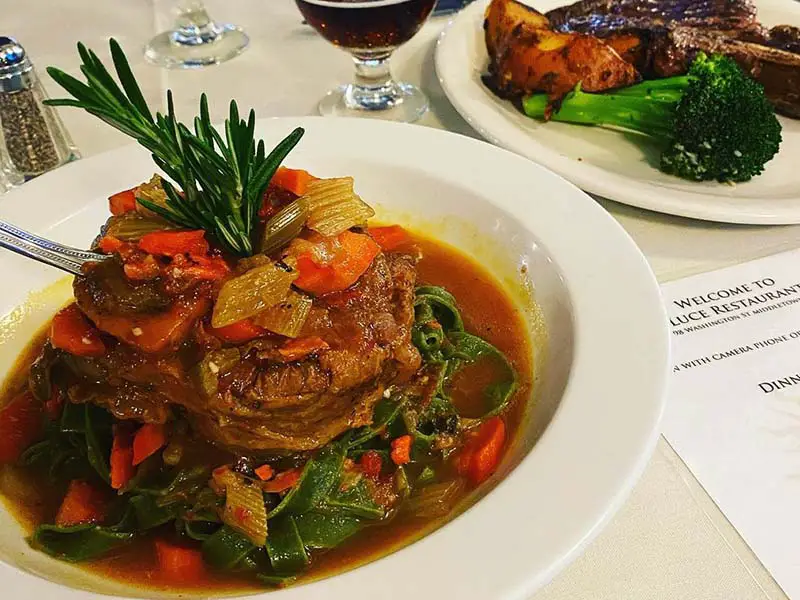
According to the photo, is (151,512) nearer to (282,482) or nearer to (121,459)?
(121,459)

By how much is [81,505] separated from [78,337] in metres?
0.57

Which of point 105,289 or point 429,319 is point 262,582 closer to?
point 105,289

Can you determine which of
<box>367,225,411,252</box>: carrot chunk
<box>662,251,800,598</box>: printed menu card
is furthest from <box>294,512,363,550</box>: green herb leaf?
<box>367,225,411,252</box>: carrot chunk

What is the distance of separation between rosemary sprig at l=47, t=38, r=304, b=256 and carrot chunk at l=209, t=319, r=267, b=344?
247 mm

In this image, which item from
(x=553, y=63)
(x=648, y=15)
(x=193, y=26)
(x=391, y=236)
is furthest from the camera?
(x=193, y=26)

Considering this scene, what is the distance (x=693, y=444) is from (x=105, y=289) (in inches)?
76.8

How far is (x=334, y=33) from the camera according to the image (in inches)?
160

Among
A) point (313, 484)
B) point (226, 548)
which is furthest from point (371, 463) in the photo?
point (226, 548)

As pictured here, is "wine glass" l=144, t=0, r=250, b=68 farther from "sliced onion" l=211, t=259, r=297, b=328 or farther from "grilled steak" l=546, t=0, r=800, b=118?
"sliced onion" l=211, t=259, r=297, b=328

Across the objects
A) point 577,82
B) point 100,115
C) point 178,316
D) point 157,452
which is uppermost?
point 100,115

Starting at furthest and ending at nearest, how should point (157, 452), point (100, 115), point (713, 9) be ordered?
point (713, 9)
point (157, 452)
point (100, 115)

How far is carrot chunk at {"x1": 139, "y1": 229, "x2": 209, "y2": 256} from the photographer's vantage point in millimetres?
2221

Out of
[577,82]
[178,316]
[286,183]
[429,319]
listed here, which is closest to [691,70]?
[577,82]

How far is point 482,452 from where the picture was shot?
246 cm
